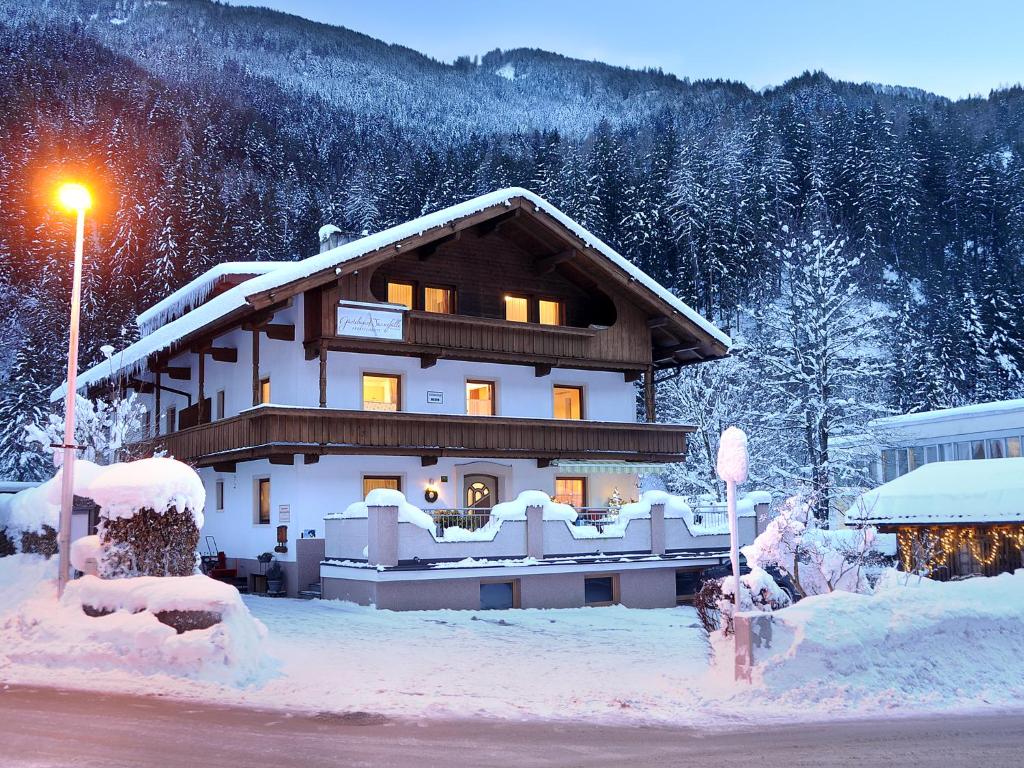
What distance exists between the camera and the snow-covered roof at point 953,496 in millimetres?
26000

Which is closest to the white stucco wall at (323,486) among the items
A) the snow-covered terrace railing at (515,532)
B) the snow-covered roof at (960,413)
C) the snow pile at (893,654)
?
the snow-covered terrace railing at (515,532)

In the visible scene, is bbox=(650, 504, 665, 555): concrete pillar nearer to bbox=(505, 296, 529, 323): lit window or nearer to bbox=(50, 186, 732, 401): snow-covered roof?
bbox=(50, 186, 732, 401): snow-covered roof

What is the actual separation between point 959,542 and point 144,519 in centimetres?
2066

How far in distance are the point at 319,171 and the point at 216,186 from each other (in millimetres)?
18255

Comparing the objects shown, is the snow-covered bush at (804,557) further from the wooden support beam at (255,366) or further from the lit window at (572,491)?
the wooden support beam at (255,366)

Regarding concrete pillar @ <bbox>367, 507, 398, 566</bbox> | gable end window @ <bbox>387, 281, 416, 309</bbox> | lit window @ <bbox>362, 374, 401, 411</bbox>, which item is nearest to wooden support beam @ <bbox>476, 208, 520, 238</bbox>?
gable end window @ <bbox>387, 281, 416, 309</bbox>

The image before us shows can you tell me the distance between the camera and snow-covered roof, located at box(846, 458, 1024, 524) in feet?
85.3

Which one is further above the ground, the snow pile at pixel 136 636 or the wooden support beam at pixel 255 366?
the wooden support beam at pixel 255 366

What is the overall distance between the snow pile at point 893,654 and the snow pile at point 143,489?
8.79 metres

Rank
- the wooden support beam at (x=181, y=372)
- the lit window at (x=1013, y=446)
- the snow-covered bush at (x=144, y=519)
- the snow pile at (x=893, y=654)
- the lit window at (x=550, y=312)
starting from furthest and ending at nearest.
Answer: the lit window at (x=1013, y=446) → the wooden support beam at (x=181, y=372) → the lit window at (x=550, y=312) → the snow-covered bush at (x=144, y=519) → the snow pile at (x=893, y=654)

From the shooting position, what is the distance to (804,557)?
19.2 metres

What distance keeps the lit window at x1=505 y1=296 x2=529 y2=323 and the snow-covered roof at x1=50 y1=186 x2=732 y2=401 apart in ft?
9.94

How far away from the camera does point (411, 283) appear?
30484mm

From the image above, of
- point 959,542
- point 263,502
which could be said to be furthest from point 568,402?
point 959,542
